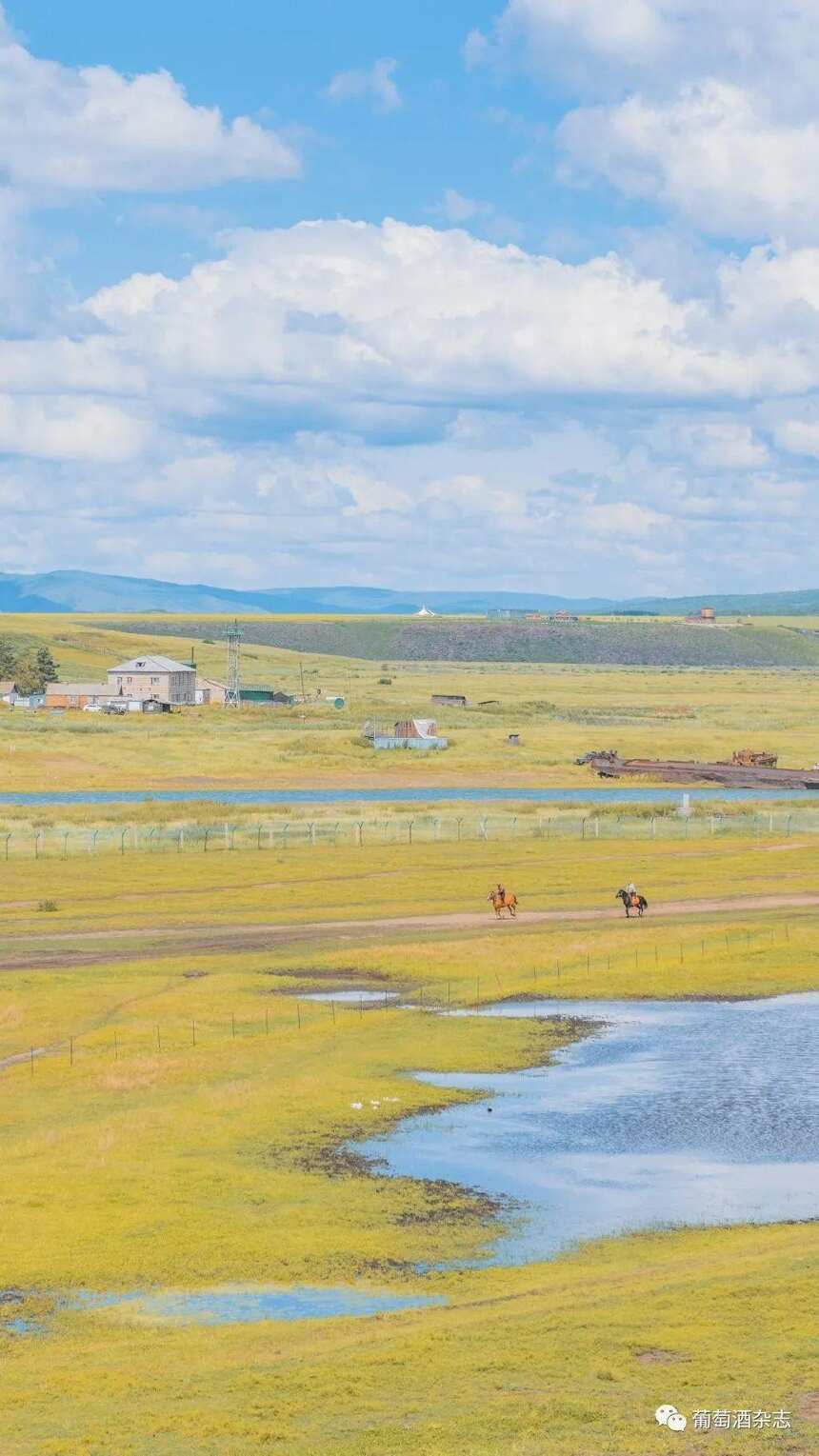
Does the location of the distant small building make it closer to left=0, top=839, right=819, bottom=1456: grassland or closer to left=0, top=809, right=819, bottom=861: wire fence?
left=0, top=809, right=819, bottom=861: wire fence

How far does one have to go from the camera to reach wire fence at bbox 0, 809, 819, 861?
9494cm

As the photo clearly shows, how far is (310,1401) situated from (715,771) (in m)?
120

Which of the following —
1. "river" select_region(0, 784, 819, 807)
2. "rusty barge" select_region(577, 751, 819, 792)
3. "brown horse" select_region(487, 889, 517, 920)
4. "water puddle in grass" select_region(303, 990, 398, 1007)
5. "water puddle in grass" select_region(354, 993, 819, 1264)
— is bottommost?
"water puddle in grass" select_region(354, 993, 819, 1264)

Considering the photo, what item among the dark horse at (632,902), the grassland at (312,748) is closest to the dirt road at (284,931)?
the dark horse at (632,902)

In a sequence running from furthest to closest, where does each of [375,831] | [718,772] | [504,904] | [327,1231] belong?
1. [718,772]
2. [375,831]
3. [504,904]
4. [327,1231]

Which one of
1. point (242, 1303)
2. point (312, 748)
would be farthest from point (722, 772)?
point (242, 1303)

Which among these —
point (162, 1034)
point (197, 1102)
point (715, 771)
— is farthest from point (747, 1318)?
point (715, 771)

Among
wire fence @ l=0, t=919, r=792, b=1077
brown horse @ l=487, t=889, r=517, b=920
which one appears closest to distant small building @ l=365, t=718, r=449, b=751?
brown horse @ l=487, t=889, r=517, b=920

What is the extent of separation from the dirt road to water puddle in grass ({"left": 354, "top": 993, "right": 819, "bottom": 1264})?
17.1 m

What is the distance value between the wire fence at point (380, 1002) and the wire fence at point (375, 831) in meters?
34.0

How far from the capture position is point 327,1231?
1288 inches

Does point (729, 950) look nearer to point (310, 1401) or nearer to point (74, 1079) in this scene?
point (74, 1079)

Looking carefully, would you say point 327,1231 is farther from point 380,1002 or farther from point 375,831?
point 375,831

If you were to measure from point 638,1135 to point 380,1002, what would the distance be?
1650 cm
